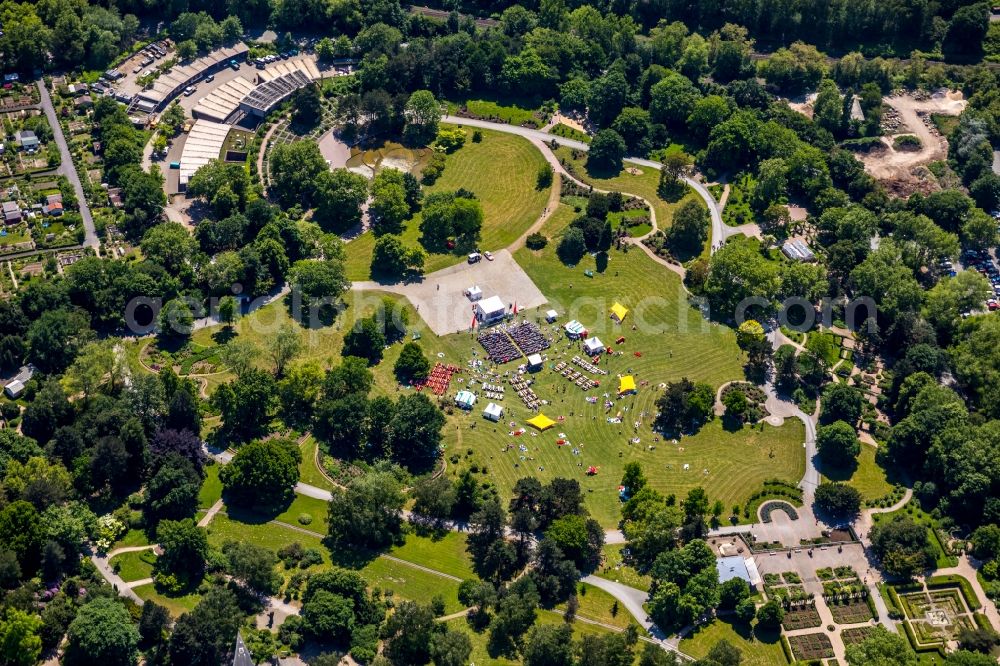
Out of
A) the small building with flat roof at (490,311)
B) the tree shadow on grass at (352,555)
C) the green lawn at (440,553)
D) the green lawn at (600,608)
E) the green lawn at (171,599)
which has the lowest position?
the green lawn at (600,608)

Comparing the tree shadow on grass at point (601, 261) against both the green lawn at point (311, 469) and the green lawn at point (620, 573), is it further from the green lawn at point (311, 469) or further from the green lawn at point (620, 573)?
the green lawn at point (311, 469)

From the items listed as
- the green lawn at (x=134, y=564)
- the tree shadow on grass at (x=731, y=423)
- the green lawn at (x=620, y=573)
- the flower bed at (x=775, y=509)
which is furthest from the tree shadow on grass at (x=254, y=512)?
the flower bed at (x=775, y=509)

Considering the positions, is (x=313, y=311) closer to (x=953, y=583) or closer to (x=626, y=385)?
(x=626, y=385)

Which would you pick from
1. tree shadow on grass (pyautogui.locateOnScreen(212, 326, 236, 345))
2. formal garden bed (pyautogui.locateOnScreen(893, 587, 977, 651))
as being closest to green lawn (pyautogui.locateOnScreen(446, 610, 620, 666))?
formal garden bed (pyautogui.locateOnScreen(893, 587, 977, 651))

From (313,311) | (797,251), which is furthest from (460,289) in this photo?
(797,251)

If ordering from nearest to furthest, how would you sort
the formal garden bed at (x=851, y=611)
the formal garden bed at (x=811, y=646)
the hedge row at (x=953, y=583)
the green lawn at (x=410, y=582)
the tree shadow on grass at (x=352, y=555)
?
the formal garden bed at (x=811, y=646) < the green lawn at (x=410, y=582) < the formal garden bed at (x=851, y=611) < the hedge row at (x=953, y=583) < the tree shadow on grass at (x=352, y=555)

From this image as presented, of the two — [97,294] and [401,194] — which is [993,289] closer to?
[401,194]

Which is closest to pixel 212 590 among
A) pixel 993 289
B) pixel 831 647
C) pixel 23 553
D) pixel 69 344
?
pixel 23 553
